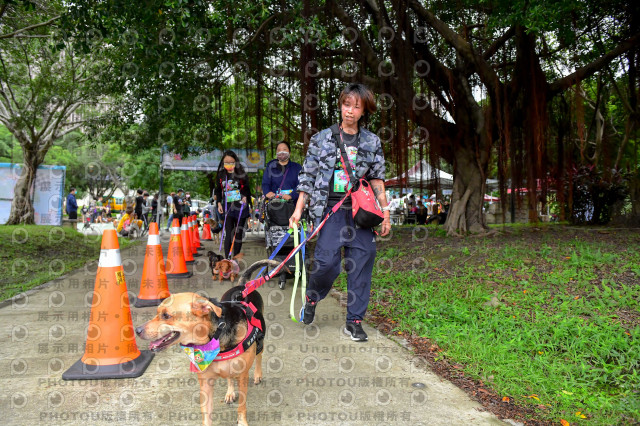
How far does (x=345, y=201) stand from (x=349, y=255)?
0.44 m

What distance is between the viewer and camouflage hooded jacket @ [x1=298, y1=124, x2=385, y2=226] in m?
3.49

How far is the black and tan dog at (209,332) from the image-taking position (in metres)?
1.91

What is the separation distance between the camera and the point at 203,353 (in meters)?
1.98

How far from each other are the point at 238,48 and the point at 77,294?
18.4 ft

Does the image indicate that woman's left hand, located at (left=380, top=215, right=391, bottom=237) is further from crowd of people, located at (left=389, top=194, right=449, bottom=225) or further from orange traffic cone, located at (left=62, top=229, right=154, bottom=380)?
crowd of people, located at (left=389, top=194, right=449, bottom=225)

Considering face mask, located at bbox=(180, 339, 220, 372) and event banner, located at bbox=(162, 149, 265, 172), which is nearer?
face mask, located at bbox=(180, 339, 220, 372)

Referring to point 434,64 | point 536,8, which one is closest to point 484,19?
point 434,64

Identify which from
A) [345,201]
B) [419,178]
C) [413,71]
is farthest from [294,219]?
[419,178]

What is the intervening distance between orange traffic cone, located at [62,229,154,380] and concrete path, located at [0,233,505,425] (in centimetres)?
8

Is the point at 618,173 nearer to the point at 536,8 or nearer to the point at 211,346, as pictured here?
the point at 536,8

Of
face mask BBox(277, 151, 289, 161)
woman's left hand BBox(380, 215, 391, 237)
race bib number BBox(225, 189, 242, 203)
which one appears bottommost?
woman's left hand BBox(380, 215, 391, 237)

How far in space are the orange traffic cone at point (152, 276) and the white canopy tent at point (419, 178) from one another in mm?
4810

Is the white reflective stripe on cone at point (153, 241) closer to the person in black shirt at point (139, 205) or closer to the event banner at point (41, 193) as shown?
the person in black shirt at point (139, 205)

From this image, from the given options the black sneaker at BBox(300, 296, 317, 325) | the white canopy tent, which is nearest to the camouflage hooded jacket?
the black sneaker at BBox(300, 296, 317, 325)
